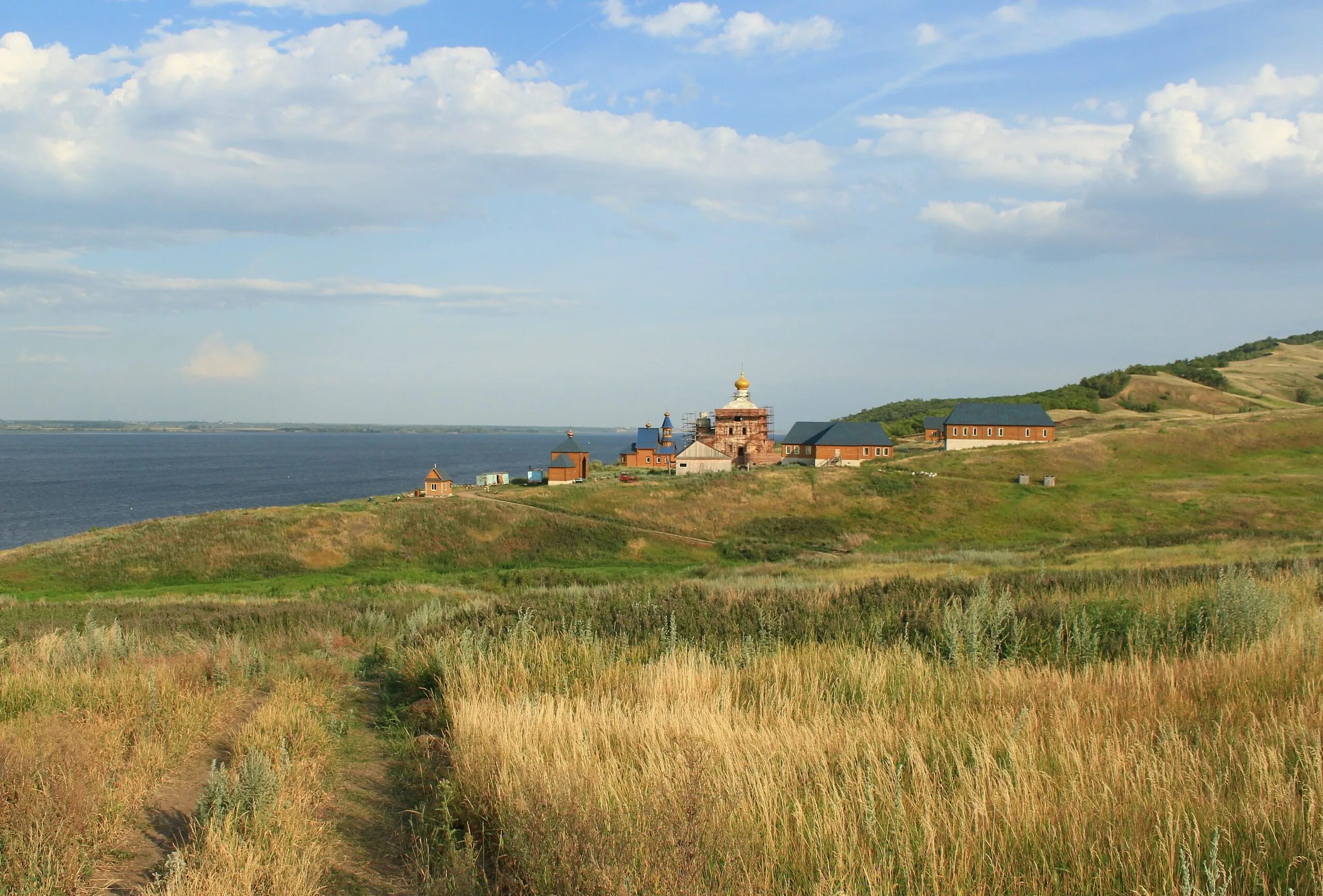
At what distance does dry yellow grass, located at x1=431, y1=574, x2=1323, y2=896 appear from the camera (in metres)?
3.62

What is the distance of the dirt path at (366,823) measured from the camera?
4320 millimetres

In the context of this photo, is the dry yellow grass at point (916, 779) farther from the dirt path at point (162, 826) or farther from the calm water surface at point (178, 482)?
the calm water surface at point (178, 482)

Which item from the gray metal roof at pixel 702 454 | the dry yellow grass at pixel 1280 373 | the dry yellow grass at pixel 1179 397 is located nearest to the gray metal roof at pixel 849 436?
the gray metal roof at pixel 702 454

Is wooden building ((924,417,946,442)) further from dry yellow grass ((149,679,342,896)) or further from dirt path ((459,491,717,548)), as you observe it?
dry yellow grass ((149,679,342,896))

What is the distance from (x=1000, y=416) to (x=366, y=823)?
75.9 metres

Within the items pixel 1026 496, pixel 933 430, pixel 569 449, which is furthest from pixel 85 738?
pixel 933 430

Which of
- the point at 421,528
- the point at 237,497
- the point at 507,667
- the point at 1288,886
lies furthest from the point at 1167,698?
the point at 237,497

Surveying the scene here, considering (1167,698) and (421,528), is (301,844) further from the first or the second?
(421,528)

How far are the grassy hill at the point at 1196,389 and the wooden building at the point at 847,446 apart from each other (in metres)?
28.7

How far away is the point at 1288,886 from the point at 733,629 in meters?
6.88

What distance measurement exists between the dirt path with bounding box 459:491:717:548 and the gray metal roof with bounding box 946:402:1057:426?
123 feet

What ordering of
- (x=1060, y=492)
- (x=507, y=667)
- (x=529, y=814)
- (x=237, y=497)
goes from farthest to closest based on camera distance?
(x=237, y=497) < (x=1060, y=492) < (x=507, y=667) < (x=529, y=814)

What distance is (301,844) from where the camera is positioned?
4371mm

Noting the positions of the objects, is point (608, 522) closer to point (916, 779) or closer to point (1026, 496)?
point (1026, 496)
